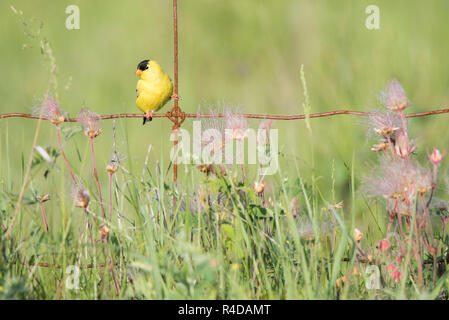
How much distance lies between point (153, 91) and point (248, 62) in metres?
3.15

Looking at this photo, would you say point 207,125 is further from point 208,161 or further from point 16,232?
point 16,232

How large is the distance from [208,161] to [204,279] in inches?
15.0

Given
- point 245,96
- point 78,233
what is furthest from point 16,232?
point 245,96

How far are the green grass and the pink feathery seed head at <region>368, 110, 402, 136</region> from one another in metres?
0.11

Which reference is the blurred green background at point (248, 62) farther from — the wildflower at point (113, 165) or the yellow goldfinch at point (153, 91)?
the wildflower at point (113, 165)

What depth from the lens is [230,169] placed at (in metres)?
1.82

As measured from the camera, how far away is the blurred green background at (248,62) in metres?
3.96

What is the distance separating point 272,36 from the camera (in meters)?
5.06

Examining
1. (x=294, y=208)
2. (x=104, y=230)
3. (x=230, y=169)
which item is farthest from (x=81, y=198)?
(x=294, y=208)

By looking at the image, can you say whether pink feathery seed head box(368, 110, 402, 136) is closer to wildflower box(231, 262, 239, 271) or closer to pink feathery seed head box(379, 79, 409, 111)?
pink feathery seed head box(379, 79, 409, 111)

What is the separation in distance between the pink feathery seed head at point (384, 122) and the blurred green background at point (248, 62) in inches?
66.5

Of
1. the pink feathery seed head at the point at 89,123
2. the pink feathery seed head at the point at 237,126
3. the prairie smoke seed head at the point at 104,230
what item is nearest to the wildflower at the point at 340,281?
the pink feathery seed head at the point at 237,126

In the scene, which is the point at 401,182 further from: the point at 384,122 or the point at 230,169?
the point at 230,169

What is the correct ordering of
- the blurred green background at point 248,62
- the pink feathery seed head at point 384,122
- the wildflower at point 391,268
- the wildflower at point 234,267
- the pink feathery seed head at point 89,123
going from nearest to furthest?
1. the wildflower at point 234,267
2. the wildflower at point 391,268
3. the pink feathery seed head at point 384,122
4. the pink feathery seed head at point 89,123
5. the blurred green background at point 248,62
